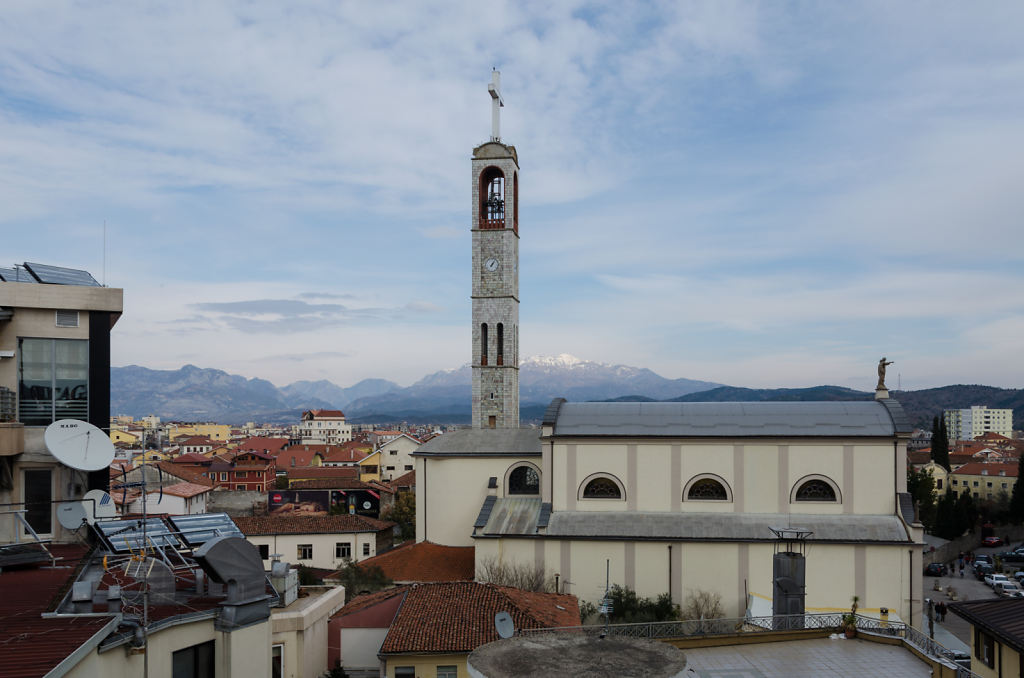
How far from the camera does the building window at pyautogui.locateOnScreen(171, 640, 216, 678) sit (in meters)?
9.73

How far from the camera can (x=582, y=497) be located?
31484 millimetres

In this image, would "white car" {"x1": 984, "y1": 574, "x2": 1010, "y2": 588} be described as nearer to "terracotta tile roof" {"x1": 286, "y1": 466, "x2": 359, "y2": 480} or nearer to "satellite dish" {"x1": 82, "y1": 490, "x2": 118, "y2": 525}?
"satellite dish" {"x1": 82, "y1": 490, "x2": 118, "y2": 525}

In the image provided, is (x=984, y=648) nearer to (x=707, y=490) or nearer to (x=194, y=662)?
(x=707, y=490)

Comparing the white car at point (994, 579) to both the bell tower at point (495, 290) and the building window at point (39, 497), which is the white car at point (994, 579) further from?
the building window at point (39, 497)

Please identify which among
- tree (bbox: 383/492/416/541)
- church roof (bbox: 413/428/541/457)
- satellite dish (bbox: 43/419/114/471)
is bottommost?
tree (bbox: 383/492/416/541)

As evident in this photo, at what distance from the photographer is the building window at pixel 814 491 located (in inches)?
1179

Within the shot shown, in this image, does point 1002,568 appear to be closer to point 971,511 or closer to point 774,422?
point 971,511

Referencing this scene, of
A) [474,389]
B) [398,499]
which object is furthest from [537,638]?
[398,499]

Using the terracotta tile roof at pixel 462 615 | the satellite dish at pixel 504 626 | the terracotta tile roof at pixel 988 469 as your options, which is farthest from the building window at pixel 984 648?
the terracotta tile roof at pixel 988 469

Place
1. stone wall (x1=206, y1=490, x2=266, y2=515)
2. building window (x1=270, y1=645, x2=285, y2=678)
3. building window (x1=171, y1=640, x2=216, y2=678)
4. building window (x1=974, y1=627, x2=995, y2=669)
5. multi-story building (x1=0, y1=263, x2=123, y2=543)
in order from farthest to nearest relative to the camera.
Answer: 1. stone wall (x1=206, y1=490, x2=266, y2=515)
2. building window (x1=974, y1=627, x2=995, y2=669)
3. multi-story building (x1=0, y1=263, x2=123, y2=543)
4. building window (x1=270, y1=645, x2=285, y2=678)
5. building window (x1=171, y1=640, x2=216, y2=678)

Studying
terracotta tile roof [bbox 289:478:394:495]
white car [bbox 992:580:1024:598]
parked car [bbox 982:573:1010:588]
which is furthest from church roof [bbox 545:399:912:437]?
terracotta tile roof [bbox 289:478:394:495]

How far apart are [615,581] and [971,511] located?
53039 mm

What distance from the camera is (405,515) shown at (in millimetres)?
53406

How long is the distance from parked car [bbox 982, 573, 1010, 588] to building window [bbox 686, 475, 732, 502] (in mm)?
28472
